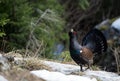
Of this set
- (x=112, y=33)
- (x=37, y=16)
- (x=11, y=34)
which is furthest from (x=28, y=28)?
(x=112, y=33)

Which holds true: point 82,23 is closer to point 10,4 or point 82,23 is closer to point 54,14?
point 54,14

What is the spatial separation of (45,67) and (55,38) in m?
5.20

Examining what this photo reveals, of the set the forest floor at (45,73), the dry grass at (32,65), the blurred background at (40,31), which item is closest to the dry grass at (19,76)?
the forest floor at (45,73)

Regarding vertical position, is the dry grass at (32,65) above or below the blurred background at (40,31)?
below

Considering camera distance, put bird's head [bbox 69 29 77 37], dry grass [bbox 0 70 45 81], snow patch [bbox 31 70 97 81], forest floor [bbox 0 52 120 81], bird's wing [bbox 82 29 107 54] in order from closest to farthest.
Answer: dry grass [bbox 0 70 45 81], forest floor [bbox 0 52 120 81], snow patch [bbox 31 70 97 81], bird's head [bbox 69 29 77 37], bird's wing [bbox 82 29 107 54]

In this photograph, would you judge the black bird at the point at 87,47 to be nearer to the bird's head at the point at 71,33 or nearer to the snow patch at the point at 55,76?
the bird's head at the point at 71,33

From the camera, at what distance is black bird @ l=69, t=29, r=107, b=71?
24.8 ft

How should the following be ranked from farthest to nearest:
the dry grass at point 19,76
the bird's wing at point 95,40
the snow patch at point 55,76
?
the bird's wing at point 95,40 → the snow patch at point 55,76 → the dry grass at point 19,76

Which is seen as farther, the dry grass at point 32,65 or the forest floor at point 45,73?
the dry grass at point 32,65

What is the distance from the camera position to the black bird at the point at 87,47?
298 inches

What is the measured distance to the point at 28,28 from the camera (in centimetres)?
1086

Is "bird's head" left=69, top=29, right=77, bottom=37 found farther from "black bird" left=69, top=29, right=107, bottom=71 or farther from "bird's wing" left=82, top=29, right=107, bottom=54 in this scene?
"bird's wing" left=82, top=29, right=107, bottom=54

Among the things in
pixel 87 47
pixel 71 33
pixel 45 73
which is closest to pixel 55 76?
pixel 45 73

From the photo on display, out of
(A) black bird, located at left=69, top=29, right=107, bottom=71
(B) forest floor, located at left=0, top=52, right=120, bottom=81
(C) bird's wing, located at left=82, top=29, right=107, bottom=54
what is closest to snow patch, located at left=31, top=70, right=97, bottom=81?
(B) forest floor, located at left=0, top=52, right=120, bottom=81
